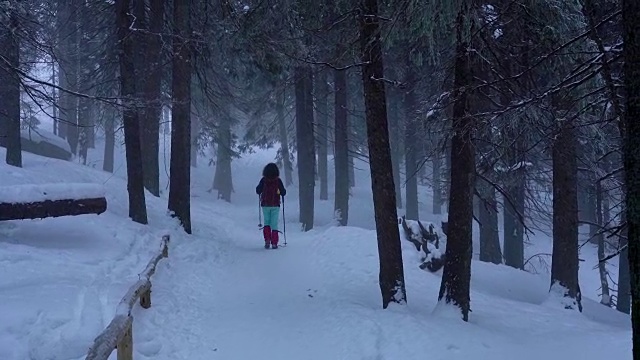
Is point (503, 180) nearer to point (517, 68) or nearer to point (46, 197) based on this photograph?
point (517, 68)

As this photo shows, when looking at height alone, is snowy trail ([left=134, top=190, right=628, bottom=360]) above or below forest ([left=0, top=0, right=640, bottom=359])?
below

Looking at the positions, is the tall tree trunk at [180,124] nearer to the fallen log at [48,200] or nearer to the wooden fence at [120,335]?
the fallen log at [48,200]

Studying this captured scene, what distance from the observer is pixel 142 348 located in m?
6.16

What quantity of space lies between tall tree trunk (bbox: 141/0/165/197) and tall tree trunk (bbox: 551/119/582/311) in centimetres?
989

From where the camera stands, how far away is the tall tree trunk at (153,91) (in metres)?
14.9

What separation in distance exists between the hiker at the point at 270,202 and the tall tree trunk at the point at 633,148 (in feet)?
35.8

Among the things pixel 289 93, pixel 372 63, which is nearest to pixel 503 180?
pixel 372 63

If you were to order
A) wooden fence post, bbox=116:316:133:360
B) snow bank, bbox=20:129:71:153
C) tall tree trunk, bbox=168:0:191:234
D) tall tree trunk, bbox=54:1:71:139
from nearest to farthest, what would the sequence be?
1. wooden fence post, bbox=116:316:133:360
2. tall tree trunk, bbox=54:1:71:139
3. tall tree trunk, bbox=168:0:191:234
4. snow bank, bbox=20:129:71:153

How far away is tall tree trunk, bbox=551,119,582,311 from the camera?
34.8 ft

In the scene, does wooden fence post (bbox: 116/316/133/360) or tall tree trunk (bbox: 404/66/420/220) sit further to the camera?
tall tree trunk (bbox: 404/66/420/220)

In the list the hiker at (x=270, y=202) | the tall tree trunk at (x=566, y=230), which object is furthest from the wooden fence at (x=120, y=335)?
the tall tree trunk at (x=566, y=230)

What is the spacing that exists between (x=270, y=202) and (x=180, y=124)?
9.66ft

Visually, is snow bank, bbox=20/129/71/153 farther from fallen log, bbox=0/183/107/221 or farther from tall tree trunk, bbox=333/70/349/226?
fallen log, bbox=0/183/107/221

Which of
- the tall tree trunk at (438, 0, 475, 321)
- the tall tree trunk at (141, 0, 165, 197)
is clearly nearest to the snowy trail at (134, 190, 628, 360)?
the tall tree trunk at (438, 0, 475, 321)
